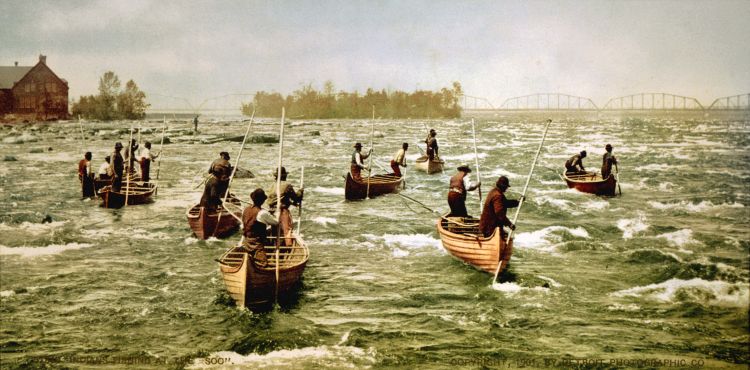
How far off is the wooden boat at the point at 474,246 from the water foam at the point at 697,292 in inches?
109

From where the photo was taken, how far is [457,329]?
10.2 metres

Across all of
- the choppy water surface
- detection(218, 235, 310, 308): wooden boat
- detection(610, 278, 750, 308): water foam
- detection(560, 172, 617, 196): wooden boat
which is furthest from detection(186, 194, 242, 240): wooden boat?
detection(560, 172, 617, 196): wooden boat

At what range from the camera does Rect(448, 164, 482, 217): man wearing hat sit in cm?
1498

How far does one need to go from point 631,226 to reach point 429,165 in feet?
47.2

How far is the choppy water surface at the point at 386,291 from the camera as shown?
9.27 metres

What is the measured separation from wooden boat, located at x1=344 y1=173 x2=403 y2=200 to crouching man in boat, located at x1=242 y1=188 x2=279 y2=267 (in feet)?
39.3

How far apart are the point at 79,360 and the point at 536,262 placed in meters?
11.1

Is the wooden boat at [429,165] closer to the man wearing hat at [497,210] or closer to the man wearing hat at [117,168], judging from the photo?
the man wearing hat at [117,168]

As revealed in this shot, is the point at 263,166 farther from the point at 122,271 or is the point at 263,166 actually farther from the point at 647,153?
the point at 647,153

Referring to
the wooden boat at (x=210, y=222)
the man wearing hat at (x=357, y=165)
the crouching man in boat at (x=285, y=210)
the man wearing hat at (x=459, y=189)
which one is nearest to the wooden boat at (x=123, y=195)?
the wooden boat at (x=210, y=222)

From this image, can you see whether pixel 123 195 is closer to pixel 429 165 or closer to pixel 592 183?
pixel 429 165

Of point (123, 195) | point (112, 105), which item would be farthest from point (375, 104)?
point (123, 195)

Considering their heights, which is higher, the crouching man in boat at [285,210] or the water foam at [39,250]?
the crouching man in boat at [285,210]

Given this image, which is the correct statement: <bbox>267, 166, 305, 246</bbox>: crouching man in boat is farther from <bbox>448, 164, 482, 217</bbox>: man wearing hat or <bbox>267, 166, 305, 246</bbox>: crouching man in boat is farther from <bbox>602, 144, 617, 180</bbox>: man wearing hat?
<bbox>602, 144, 617, 180</bbox>: man wearing hat
